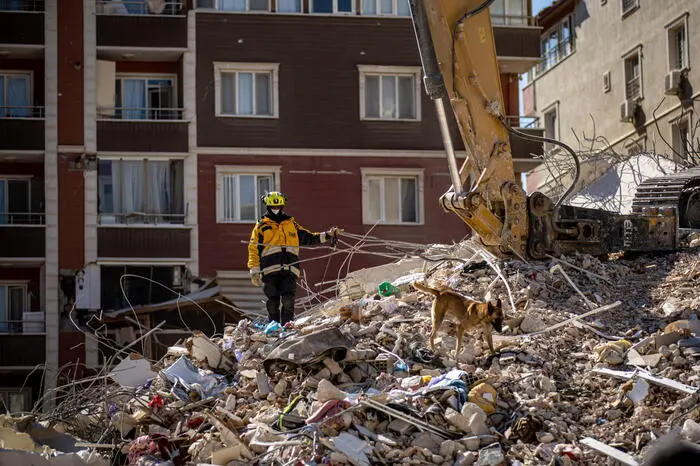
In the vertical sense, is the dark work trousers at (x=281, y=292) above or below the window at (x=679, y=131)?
below

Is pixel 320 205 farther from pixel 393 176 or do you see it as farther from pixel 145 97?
pixel 145 97

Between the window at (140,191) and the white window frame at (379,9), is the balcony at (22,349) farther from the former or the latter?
the white window frame at (379,9)

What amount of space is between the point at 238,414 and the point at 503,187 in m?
3.90

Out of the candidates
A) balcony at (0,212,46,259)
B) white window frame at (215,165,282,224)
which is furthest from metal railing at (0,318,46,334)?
white window frame at (215,165,282,224)

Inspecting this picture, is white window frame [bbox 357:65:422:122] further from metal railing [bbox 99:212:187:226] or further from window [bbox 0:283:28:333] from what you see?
window [bbox 0:283:28:333]

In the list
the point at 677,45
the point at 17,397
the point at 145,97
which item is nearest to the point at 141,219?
the point at 145,97

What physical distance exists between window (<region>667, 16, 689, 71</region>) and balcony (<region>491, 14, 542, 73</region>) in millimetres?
3534

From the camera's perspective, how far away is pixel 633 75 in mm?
33781

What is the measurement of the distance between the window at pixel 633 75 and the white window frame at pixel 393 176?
739 centimetres

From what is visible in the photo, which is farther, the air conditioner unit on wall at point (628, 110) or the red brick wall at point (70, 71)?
the air conditioner unit on wall at point (628, 110)

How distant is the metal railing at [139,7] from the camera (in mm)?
28938

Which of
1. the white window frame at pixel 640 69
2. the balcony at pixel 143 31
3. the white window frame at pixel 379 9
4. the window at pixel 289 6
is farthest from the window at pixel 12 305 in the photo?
the white window frame at pixel 640 69

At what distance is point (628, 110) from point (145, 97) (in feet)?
40.8

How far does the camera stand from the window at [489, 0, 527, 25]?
1208 inches
